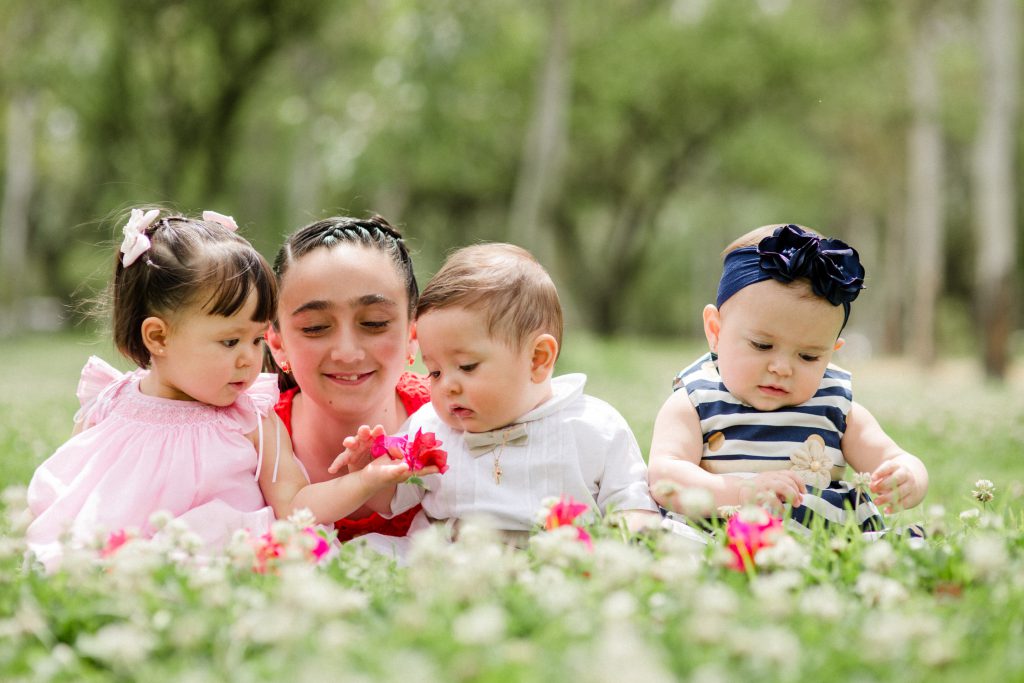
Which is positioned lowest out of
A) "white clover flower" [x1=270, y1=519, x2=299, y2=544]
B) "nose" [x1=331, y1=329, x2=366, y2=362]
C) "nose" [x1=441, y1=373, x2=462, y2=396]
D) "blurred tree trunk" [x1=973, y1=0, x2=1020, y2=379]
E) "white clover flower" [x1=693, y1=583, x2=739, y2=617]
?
"white clover flower" [x1=270, y1=519, x2=299, y2=544]

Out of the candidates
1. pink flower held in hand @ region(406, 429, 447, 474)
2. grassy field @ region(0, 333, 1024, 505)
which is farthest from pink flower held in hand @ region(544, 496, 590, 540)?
grassy field @ region(0, 333, 1024, 505)

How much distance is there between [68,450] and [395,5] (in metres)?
13.8

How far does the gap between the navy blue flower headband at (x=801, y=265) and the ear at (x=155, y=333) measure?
208 centimetres

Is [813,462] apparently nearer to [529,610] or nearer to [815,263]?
[815,263]

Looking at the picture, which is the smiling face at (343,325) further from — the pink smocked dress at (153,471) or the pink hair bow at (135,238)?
the pink hair bow at (135,238)

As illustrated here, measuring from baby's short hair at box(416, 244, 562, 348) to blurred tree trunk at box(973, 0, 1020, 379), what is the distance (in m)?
13.4

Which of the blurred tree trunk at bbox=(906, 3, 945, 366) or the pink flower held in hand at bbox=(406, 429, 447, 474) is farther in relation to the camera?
the blurred tree trunk at bbox=(906, 3, 945, 366)

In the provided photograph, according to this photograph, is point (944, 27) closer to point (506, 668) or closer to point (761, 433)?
point (761, 433)

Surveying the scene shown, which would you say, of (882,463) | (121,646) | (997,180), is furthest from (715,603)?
(997,180)

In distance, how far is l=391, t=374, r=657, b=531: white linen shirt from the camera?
11.4 feet

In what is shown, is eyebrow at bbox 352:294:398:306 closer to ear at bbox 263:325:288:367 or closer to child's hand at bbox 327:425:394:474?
ear at bbox 263:325:288:367

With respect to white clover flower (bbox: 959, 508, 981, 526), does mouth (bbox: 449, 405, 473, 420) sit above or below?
above

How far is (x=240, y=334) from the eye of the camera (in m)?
3.47

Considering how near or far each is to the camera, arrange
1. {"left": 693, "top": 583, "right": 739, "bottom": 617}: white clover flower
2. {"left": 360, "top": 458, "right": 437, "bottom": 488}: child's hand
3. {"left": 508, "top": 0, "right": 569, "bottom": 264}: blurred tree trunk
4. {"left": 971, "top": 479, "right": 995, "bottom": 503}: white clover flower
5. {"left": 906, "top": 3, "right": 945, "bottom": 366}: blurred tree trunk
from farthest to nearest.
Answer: {"left": 906, "top": 3, "right": 945, "bottom": 366}: blurred tree trunk → {"left": 508, "top": 0, "right": 569, "bottom": 264}: blurred tree trunk → {"left": 971, "top": 479, "right": 995, "bottom": 503}: white clover flower → {"left": 360, "top": 458, "right": 437, "bottom": 488}: child's hand → {"left": 693, "top": 583, "right": 739, "bottom": 617}: white clover flower
